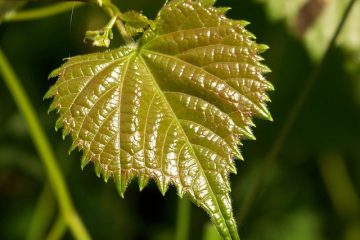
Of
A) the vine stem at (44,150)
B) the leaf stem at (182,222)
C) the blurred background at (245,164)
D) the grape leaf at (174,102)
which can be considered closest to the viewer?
the grape leaf at (174,102)

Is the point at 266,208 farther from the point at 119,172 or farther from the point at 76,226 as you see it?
the point at 119,172

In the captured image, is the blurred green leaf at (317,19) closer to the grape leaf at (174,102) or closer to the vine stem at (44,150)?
the vine stem at (44,150)

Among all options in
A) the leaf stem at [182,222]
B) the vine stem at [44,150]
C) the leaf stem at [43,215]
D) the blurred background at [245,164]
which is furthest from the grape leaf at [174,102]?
the leaf stem at [43,215]

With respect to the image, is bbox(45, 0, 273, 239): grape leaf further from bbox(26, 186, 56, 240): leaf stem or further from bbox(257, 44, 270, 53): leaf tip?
bbox(26, 186, 56, 240): leaf stem

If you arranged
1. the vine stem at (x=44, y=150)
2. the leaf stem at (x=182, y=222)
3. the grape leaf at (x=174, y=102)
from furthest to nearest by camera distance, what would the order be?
the leaf stem at (x=182, y=222), the vine stem at (x=44, y=150), the grape leaf at (x=174, y=102)

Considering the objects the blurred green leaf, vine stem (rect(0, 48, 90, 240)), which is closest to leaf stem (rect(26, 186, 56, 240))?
vine stem (rect(0, 48, 90, 240))

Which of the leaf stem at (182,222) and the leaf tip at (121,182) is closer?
the leaf tip at (121,182)

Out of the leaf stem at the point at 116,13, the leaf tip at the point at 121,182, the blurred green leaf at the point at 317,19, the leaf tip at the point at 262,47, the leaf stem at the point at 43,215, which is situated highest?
the blurred green leaf at the point at 317,19
